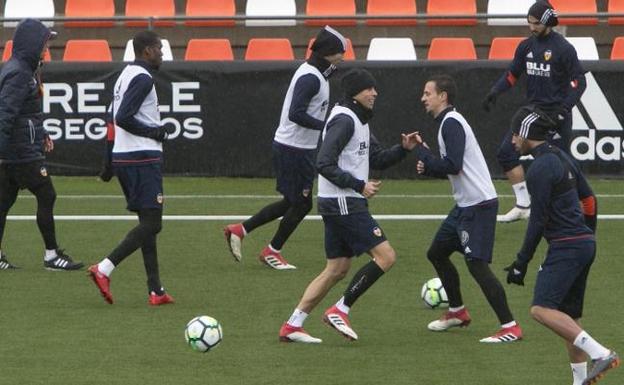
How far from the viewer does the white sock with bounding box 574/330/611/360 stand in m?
8.55

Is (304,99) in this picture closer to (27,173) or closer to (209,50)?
(27,173)

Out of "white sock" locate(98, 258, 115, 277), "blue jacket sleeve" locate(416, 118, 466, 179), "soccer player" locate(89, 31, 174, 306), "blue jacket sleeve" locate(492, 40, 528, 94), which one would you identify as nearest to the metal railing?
"blue jacket sleeve" locate(492, 40, 528, 94)

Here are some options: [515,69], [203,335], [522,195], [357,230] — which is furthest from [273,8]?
[203,335]

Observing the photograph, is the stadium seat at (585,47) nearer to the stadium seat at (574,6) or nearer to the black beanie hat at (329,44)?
the stadium seat at (574,6)

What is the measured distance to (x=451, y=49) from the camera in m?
20.7

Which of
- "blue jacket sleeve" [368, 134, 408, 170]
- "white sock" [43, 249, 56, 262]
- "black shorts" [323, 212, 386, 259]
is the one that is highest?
"blue jacket sleeve" [368, 134, 408, 170]

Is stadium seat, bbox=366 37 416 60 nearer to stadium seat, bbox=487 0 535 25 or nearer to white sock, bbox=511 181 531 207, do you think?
stadium seat, bbox=487 0 535 25

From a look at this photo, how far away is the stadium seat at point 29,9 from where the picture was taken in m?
22.2

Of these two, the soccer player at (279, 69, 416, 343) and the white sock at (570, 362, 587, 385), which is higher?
the soccer player at (279, 69, 416, 343)

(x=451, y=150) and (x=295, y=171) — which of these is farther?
(x=295, y=171)

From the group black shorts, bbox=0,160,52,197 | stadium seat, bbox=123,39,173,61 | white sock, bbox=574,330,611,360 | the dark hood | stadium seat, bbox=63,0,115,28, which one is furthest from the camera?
stadium seat, bbox=63,0,115,28

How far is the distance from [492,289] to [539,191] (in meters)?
1.65

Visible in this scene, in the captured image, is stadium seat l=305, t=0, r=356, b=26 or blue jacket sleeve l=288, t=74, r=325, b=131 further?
stadium seat l=305, t=0, r=356, b=26

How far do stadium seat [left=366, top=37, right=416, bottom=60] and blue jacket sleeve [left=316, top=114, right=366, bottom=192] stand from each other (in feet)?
33.9
